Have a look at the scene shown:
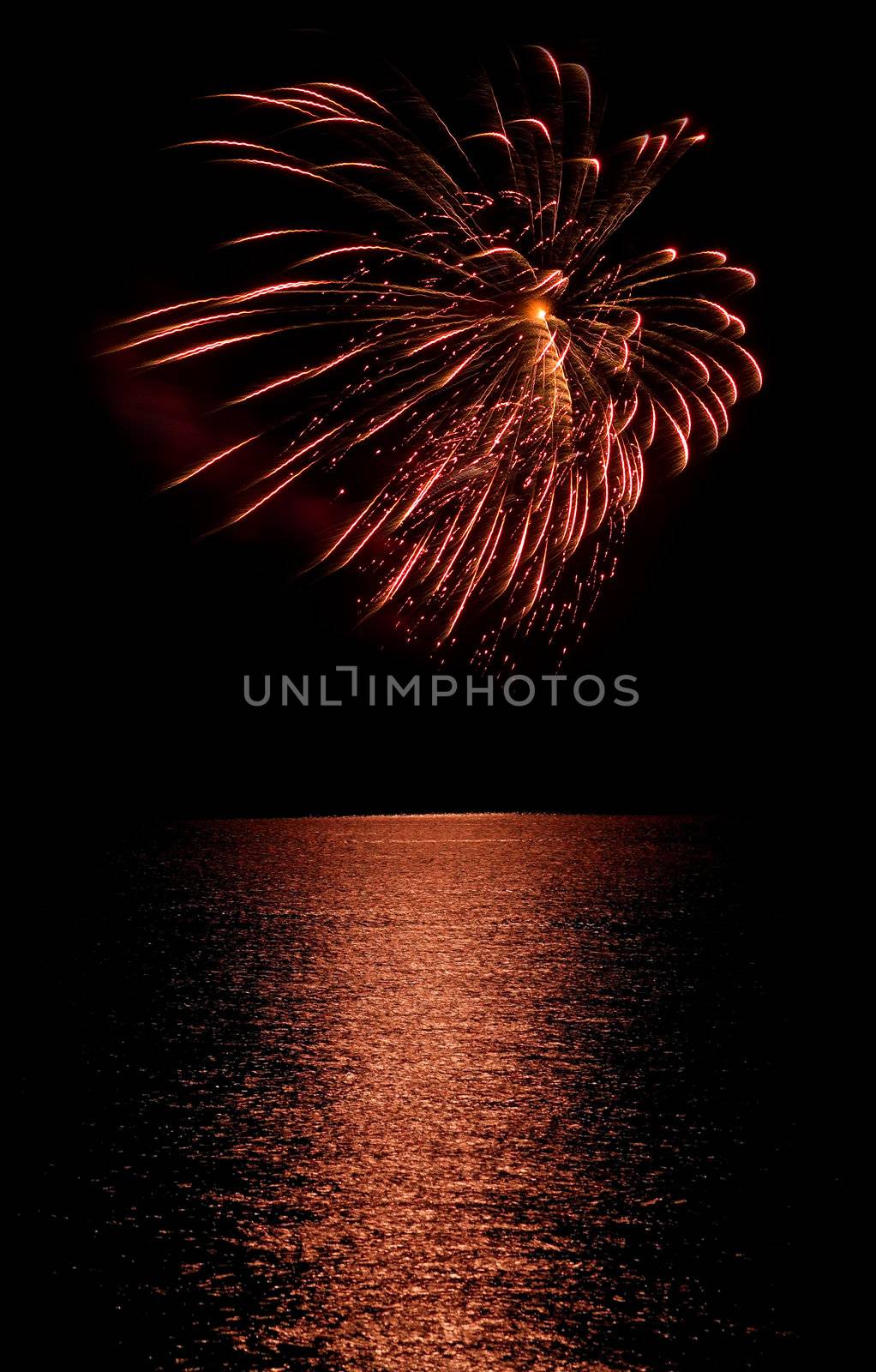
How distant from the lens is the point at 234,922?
6004 millimetres

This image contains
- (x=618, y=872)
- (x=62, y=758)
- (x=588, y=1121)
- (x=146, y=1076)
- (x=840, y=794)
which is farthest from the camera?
(x=62, y=758)

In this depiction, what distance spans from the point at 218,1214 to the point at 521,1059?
1275mm

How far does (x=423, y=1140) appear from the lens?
3.12 m

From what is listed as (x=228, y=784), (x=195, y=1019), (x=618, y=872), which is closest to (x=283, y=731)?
(x=228, y=784)

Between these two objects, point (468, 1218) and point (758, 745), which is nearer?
point (468, 1218)

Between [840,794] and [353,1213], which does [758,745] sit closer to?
[840,794]

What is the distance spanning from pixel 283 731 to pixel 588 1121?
11698 mm

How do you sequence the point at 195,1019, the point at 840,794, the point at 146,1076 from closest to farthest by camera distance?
the point at 146,1076, the point at 195,1019, the point at 840,794

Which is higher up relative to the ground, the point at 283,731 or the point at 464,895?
the point at 283,731

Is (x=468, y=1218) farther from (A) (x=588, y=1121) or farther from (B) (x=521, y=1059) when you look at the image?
(B) (x=521, y=1059)

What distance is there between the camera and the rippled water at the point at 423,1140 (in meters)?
2.25

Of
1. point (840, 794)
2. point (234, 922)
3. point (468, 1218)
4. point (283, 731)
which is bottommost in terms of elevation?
point (468, 1218)

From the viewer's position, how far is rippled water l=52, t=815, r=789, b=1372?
2248 millimetres

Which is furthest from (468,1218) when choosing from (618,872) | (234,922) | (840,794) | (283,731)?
(283,731)
